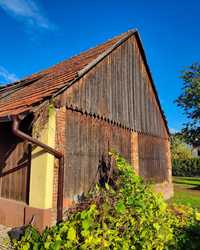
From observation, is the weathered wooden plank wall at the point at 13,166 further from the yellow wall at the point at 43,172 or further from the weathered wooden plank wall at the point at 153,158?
the weathered wooden plank wall at the point at 153,158

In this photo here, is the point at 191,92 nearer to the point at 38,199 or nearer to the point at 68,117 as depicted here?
the point at 68,117

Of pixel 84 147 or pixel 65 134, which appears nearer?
pixel 65 134

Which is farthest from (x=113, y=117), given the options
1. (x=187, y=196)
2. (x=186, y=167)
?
(x=186, y=167)

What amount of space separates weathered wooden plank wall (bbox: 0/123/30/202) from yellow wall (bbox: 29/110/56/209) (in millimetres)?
383

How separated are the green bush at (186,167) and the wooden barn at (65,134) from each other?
2427 centimetres

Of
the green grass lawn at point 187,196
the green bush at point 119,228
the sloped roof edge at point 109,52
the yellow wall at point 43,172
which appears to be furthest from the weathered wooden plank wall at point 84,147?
the green grass lawn at point 187,196

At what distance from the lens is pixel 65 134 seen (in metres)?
6.80

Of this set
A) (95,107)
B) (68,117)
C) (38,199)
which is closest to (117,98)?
(95,107)

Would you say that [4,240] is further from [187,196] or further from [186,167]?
[186,167]

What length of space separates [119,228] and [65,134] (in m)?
2.84

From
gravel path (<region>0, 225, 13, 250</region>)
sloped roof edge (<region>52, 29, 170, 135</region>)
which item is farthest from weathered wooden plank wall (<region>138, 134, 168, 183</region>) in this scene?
gravel path (<region>0, 225, 13, 250</region>)

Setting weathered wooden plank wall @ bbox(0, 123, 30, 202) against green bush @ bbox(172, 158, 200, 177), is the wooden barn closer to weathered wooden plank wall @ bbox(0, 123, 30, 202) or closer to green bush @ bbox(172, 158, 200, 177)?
weathered wooden plank wall @ bbox(0, 123, 30, 202)

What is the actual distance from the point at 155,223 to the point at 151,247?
1.65 feet

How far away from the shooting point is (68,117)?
700cm
